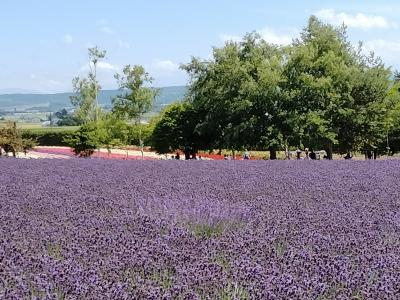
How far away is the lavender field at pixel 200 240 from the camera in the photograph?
327 centimetres

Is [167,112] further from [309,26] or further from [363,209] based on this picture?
[363,209]

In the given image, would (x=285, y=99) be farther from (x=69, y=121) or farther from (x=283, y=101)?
(x=69, y=121)

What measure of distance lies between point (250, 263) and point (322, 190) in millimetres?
3495

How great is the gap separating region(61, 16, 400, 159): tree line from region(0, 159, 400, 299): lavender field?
16062 mm

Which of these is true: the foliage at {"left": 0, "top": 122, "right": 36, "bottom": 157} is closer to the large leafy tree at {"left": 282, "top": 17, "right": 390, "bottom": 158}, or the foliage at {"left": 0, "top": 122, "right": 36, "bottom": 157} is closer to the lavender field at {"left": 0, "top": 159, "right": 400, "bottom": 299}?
the large leafy tree at {"left": 282, "top": 17, "right": 390, "bottom": 158}

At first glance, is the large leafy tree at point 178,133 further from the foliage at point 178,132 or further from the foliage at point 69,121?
the foliage at point 69,121

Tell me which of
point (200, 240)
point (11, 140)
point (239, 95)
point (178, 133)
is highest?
point (239, 95)

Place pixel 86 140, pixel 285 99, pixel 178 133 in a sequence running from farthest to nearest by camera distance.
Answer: pixel 86 140 < pixel 178 133 < pixel 285 99

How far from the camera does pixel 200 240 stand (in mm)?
4629

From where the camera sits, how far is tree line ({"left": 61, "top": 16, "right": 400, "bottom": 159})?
23.8 metres

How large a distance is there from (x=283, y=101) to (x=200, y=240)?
19.6 m

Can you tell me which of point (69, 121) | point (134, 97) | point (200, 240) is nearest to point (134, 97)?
point (134, 97)

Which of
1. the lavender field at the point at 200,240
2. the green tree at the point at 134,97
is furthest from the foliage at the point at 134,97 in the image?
the lavender field at the point at 200,240

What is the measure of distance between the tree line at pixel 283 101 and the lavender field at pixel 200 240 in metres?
16.1
